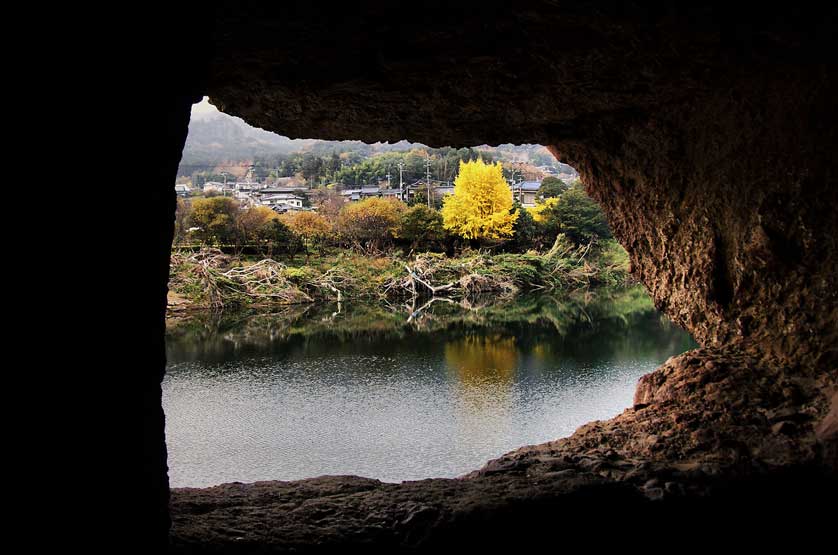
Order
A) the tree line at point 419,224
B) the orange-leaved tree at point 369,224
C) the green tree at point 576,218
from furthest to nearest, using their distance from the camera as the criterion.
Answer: the green tree at point 576,218, the orange-leaved tree at point 369,224, the tree line at point 419,224

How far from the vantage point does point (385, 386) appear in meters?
11.3

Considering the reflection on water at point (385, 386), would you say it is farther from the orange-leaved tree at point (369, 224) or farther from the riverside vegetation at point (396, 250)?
the orange-leaved tree at point (369, 224)

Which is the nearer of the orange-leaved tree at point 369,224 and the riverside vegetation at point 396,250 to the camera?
the riverside vegetation at point 396,250

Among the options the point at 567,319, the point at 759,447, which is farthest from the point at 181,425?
the point at 567,319

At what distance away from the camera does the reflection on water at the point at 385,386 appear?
28.7 ft

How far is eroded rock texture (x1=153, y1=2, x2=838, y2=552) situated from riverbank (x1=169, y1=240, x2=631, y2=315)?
14520 mm

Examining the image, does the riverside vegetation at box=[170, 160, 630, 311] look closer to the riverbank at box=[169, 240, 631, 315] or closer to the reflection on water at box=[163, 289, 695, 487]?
the riverbank at box=[169, 240, 631, 315]

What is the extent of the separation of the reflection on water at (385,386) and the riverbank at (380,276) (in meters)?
1.30

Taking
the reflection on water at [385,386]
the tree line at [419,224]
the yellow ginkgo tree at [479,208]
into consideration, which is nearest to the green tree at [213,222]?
the tree line at [419,224]

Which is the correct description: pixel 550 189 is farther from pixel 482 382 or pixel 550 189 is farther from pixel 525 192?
pixel 482 382

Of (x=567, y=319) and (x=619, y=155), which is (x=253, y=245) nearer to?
(x=567, y=319)

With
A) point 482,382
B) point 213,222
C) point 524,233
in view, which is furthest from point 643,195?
point 524,233

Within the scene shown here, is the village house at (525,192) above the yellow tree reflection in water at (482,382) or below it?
above

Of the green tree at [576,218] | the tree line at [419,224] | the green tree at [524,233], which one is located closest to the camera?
the tree line at [419,224]
